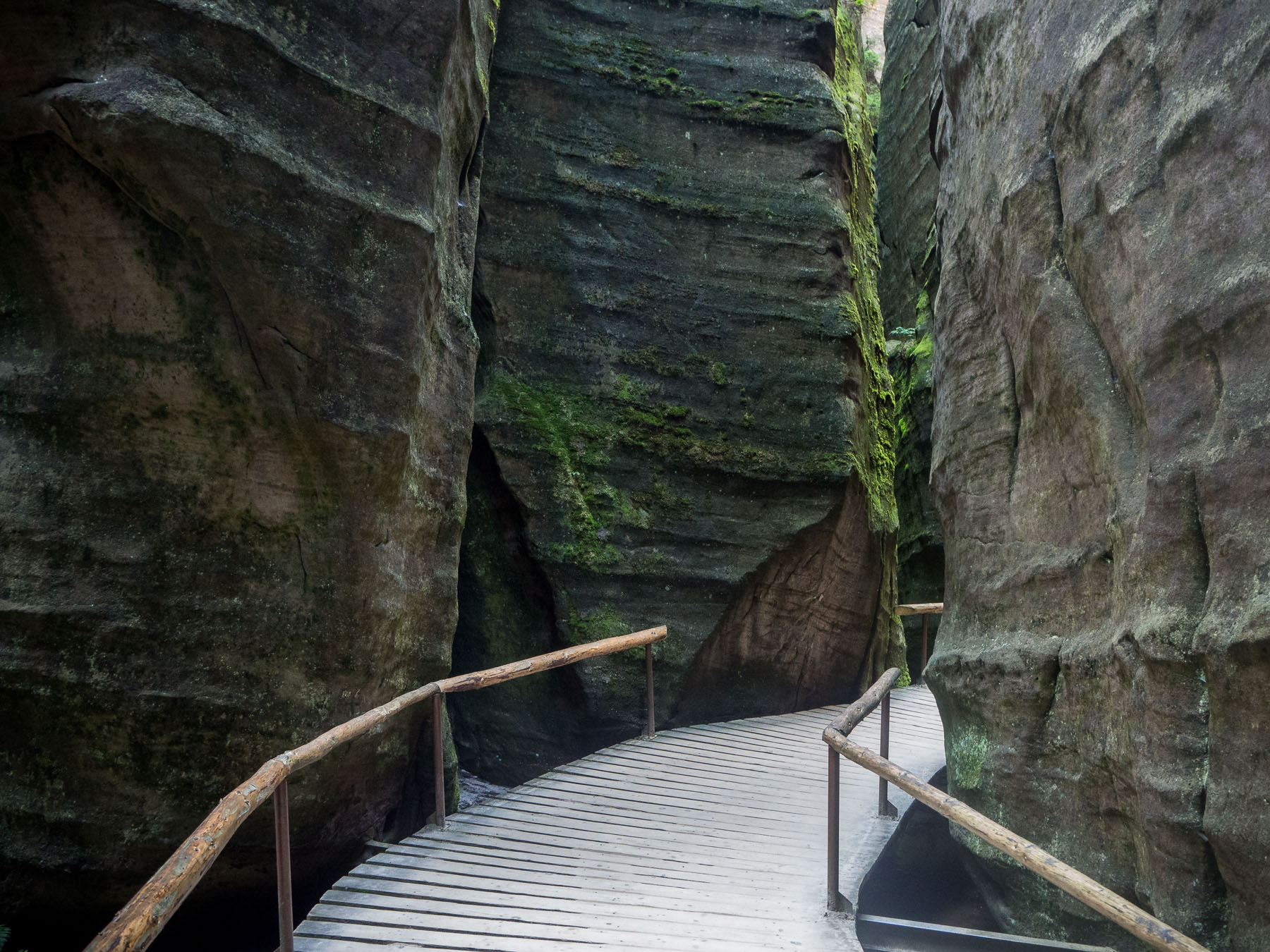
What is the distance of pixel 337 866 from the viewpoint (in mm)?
5250

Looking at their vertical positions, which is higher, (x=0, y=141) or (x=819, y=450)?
(x=0, y=141)

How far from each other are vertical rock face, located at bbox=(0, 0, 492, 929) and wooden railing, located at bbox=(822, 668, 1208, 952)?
285 cm

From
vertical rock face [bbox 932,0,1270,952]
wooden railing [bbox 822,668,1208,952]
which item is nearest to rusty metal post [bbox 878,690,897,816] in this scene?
vertical rock face [bbox 932,0,1270,952]

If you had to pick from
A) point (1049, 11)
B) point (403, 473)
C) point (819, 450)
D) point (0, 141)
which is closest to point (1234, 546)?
point (1049, 11)

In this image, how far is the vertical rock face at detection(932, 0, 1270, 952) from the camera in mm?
3000

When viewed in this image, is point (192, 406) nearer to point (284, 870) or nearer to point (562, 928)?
point (284, 870)

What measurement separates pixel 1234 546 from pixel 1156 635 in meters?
0.52

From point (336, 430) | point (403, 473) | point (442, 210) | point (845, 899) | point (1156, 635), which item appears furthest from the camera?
point (442, 210)

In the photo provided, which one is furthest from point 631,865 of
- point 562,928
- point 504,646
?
point 504,646

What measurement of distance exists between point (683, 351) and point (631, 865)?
16.2 feet

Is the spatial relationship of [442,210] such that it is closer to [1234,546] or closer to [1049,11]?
[1049,11]

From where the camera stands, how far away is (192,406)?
4.68m

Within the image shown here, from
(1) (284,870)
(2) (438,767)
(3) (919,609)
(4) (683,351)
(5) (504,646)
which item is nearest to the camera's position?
(1) (284,870)

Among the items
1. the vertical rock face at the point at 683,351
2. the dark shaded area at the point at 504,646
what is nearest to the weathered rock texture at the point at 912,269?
the vertical rock face at the point at 683,351
